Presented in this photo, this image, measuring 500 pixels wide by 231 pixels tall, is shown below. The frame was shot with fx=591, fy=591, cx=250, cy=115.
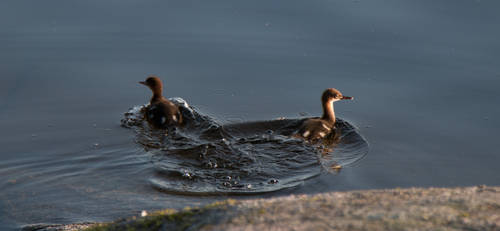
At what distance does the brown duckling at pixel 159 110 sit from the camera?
8.03m

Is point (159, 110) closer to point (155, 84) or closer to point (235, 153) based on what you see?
point (155, 84)

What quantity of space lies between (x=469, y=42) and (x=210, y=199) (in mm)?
5298

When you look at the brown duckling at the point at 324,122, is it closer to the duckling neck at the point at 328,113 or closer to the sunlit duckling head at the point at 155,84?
the duckling neck at the point at 328,113

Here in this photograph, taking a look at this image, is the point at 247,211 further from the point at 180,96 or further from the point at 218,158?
the point at 180,96

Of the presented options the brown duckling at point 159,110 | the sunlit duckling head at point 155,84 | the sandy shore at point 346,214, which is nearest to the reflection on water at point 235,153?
Result: the brown duckling at point 159,110

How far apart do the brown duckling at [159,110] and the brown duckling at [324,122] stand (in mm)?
1725

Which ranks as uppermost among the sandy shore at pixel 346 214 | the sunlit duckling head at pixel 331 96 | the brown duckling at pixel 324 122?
the sunlit duckling head at pixel 331 96

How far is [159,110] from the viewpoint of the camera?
806 centimetres

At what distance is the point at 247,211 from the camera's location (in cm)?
339

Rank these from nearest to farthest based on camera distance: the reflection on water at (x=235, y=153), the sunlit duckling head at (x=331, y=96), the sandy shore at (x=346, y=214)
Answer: the sandy shore at (x=346, y=214) → the reflection on water at (x=235, y=153) → the sunlit duckling head at (x=331, y=96)

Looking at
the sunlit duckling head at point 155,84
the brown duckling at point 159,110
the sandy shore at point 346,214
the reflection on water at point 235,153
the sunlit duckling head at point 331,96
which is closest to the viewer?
the sandy shore at point 346,214

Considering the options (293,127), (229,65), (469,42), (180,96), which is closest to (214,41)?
(229,65)

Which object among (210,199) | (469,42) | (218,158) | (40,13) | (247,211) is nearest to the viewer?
(247,211)

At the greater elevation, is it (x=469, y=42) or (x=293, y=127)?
(x=469, y=42)
